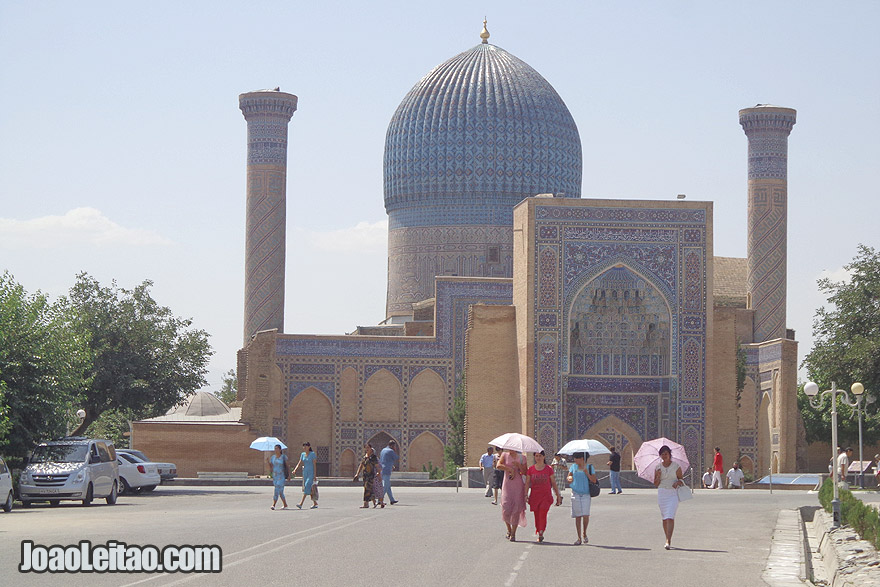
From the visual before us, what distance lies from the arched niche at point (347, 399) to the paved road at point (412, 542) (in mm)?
17486

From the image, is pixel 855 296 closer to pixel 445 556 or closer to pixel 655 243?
pixel 655 243

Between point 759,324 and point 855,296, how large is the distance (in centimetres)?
1268

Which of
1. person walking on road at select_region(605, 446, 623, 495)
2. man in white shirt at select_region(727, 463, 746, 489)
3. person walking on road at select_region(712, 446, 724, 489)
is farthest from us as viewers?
man in white shirt at select_region(727, 463, 746, 489)

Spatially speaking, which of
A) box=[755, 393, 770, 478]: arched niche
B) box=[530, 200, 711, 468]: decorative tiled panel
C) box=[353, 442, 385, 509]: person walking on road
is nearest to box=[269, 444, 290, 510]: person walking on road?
box=[353, 442, 385, 509]: person walking on road

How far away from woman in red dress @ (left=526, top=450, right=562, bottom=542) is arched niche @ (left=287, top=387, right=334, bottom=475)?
82.8ft

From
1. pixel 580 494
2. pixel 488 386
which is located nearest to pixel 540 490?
pixel 580 494

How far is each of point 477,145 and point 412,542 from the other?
111 ft

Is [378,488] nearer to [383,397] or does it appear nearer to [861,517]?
[861,517]

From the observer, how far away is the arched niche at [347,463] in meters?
40.8

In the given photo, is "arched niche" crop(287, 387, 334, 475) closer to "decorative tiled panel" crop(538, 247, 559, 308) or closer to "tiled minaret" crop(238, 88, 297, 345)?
"tiled minaret" crop(238, 88, 297, 345)

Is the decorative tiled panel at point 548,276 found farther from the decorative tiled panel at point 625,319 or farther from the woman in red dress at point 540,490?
the woman in red dress at point 540,490

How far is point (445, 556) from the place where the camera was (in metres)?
12.7

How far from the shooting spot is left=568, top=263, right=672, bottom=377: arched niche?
35.7 m

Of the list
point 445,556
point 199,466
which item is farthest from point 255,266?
point 445,556
